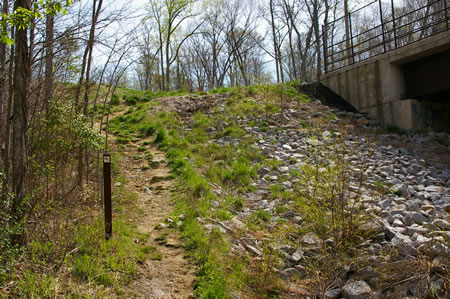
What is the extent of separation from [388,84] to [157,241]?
9.51m

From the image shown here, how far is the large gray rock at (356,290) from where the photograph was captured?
343cm

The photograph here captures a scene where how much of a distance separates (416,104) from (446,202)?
624 cm

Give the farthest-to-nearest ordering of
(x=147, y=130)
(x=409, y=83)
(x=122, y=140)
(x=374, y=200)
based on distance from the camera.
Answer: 1. (x=409, y=83)
2. (x=147, y=130)
3. (x=122, y=140)
4. (x=374, y=200)

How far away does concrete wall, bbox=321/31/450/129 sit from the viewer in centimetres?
1012

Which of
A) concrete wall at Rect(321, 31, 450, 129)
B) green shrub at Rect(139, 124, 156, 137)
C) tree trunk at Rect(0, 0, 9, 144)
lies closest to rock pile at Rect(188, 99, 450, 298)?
concrete wall at Rect(321, 31, 450, 129)

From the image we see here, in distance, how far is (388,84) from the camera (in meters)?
11.0

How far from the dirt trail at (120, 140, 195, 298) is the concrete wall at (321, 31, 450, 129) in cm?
766

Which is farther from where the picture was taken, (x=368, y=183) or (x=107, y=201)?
(x=368, y=183)

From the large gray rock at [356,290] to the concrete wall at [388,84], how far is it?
8.46 meters

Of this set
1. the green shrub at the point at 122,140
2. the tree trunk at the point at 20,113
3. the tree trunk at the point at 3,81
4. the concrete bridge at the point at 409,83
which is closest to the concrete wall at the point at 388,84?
the concrete bridge at the point at 409,83

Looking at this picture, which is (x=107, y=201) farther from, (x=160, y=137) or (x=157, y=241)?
(x=160, y=137)

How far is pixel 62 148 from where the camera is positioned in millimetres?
5301

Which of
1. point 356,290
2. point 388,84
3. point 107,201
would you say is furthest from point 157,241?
point 388,84

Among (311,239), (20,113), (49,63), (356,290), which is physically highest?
(49,63)
